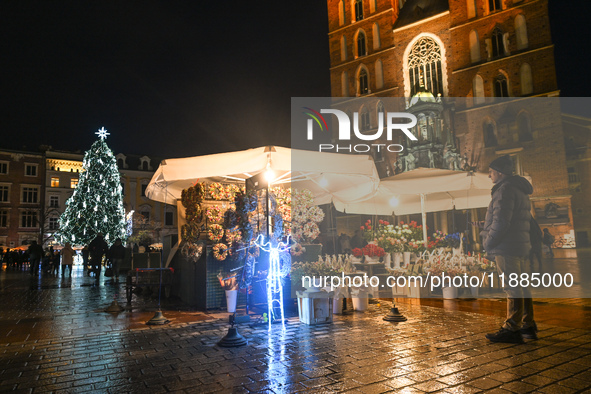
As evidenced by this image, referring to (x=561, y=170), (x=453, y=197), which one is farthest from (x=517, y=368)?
(x=561, y=170)

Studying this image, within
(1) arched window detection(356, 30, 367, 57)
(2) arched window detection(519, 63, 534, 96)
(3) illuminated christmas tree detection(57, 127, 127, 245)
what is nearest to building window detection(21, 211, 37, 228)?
(3) illuminated christmas tree detection(57, 127, 127, 245)

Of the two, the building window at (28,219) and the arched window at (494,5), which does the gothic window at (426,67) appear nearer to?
the arched window at (494,5)

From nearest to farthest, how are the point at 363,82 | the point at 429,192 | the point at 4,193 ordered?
the point at 429,192, the point at 363,82, the point at 4,193

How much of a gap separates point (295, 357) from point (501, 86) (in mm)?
25726

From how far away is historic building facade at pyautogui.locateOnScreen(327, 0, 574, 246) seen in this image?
21.6 meters

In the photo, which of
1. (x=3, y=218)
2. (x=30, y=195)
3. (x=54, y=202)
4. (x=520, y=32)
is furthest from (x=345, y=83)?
(x=3, y=218)

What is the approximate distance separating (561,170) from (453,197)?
15691 millimetres

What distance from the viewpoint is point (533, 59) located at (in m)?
22.5

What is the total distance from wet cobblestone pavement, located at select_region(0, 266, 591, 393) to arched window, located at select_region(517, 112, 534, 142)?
2036 centimetres

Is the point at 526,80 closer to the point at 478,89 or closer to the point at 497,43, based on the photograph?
the point at 478,89

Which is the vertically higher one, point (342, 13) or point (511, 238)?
point (342, 13)

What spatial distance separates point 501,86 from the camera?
23.9 meters

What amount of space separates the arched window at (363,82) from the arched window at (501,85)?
29.4ft

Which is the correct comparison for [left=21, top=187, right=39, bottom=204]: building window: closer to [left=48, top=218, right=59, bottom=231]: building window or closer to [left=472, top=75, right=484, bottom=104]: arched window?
[left=48, top=218, right=59, bottom=231]: building window
